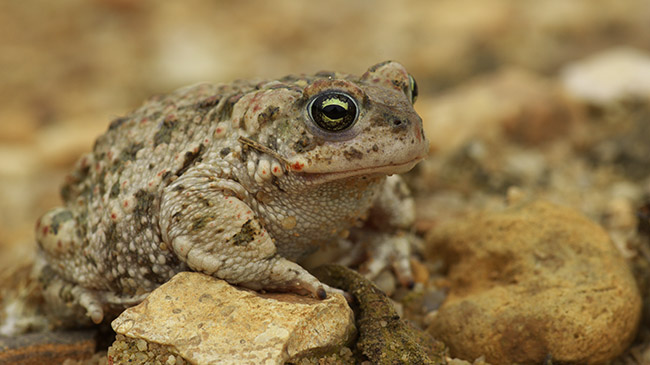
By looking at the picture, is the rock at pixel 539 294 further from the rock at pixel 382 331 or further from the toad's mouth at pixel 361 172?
the toad's mouth at pixel 361 172

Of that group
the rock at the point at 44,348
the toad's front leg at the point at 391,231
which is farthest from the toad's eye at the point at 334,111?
the rock at the point at 44,348

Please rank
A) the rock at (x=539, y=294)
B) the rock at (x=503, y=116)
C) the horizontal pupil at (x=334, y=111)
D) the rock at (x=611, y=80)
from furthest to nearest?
the rock at (x=611, y=80) → the rock at (x=503, y=116) → the rock at (x=539, y=294) → the horizontal pupil at (x=334, y=111)

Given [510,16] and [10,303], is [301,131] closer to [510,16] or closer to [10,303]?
[10,303]

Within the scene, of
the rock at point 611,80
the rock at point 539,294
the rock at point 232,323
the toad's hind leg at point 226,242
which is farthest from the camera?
the rock at point 611,80

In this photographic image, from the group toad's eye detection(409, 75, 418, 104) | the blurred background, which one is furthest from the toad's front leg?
the blurred background

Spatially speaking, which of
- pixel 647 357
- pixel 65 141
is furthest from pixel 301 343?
pixel 65 141

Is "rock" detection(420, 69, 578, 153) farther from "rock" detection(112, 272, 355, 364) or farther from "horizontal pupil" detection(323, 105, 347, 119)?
"rock" detection(112, 272, 355, 364)

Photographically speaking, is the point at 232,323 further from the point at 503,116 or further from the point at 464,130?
the point at 503,116
